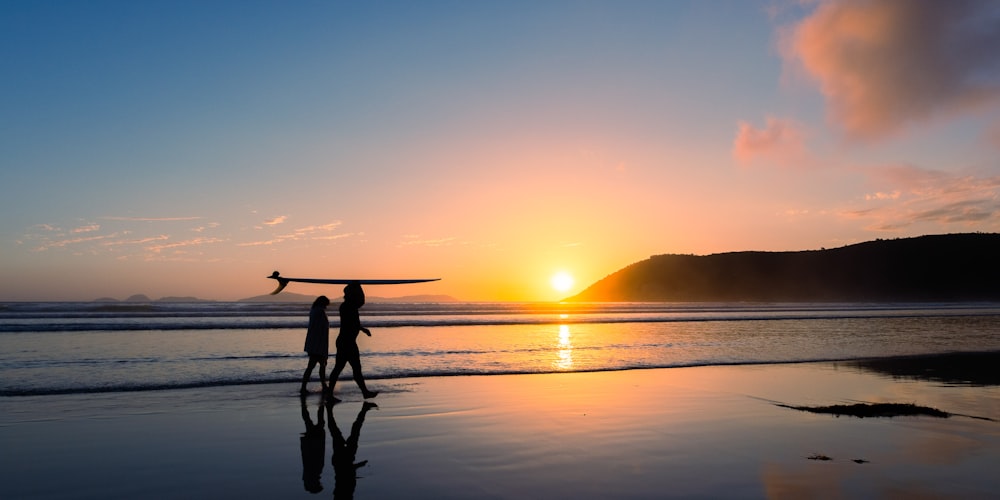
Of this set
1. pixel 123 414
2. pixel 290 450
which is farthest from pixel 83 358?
pixel 290 450

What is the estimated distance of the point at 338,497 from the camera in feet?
20.3

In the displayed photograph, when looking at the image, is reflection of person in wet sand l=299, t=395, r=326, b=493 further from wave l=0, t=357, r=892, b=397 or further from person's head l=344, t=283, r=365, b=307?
wave l=0, t=357, r=892, b=397

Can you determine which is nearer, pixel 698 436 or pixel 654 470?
pixel 654 470

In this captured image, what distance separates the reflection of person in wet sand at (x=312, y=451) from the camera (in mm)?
6758

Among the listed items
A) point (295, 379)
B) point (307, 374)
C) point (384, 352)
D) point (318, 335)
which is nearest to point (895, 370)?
point (318, 335)

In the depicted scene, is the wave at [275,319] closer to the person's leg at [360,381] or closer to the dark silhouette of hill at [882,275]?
the person's leg at [360,381]

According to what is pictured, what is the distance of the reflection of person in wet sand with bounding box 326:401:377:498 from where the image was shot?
650cm

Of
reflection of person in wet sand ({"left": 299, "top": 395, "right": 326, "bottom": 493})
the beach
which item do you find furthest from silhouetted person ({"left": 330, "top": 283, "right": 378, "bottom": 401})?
reflection of person in wet sand ({"left": 299, "top": 395, "right": 326, "bottom": 493})

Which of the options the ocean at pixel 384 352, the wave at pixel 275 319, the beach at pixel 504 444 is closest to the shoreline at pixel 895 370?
the ocean at pixel 384 352

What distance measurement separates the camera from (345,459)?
7797 mm

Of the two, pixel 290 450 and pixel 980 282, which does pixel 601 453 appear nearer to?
pixel 290 450

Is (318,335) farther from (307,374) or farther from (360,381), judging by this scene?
(360,381)

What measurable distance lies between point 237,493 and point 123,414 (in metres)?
6.29

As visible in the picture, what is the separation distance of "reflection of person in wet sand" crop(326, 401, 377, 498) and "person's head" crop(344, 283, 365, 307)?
10.9 ft
